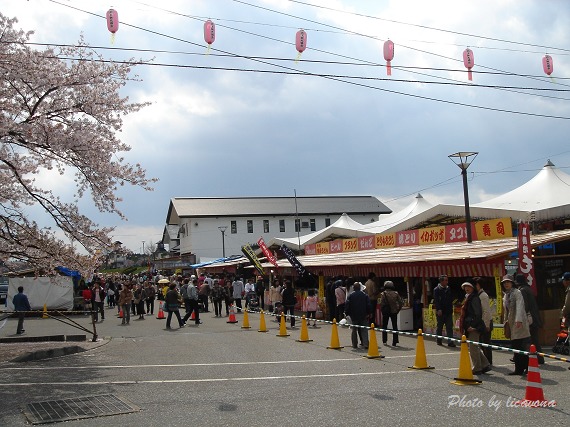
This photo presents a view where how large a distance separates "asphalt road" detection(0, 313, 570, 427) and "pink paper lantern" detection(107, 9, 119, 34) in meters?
6.93

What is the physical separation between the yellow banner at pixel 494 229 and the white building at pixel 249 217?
147 ft

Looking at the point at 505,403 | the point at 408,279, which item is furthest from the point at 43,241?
the point at 505,403

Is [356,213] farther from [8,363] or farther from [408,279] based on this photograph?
[8,363]

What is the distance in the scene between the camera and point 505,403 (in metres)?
7.78

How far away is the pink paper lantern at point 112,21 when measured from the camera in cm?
1205

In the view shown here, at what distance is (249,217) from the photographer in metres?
66.0

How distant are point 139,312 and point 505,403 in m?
21.6

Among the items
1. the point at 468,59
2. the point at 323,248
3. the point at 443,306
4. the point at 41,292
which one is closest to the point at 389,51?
the point at 468,59

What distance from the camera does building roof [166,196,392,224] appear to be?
217 feet

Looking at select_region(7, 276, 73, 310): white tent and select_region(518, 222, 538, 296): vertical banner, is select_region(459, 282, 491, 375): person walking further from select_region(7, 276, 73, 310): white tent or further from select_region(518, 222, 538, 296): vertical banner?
select_region(7, 276, 73, 310): white tent

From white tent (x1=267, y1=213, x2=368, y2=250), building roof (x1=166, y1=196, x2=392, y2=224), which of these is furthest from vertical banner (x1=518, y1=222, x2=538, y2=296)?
building roof (x1=166, y1=196, x2=392, y2=224)

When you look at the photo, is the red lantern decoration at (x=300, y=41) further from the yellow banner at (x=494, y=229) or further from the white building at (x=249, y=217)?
the white building at (x=249, y=217)

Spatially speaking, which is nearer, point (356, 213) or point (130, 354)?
point (130, 354)

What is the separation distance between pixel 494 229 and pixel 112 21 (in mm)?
12178
